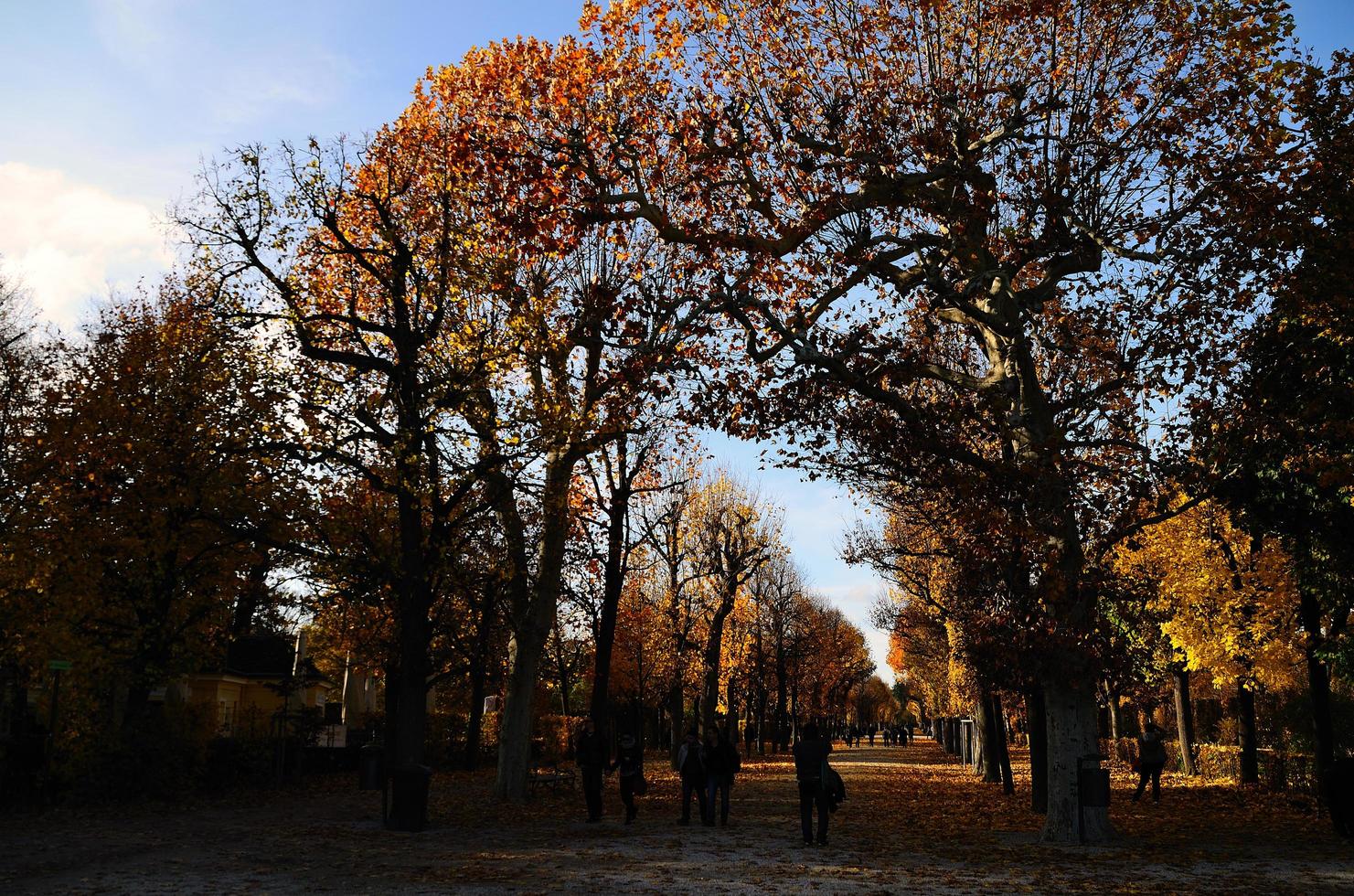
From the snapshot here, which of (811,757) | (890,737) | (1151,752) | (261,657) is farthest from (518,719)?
(890,737)

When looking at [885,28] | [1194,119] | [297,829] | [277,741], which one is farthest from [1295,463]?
[277,741]

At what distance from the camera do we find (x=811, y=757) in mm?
14797

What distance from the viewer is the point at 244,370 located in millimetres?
18406

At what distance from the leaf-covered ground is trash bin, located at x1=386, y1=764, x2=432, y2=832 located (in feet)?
1.07

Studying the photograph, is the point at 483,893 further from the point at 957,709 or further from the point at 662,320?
the point at 957,709

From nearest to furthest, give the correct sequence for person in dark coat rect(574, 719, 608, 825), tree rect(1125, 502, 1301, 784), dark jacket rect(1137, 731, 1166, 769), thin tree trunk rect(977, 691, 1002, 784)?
person in dark coat rect(574, 719, 608, 825), dark jacket rect(1137, 731, 1166, 769), tree rect(1125, 502, 1301, 784), thin tree trunk rect(977, 691, 1002, 784)

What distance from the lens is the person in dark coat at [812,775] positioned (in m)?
14.7

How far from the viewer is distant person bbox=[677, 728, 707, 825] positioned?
17922 mm

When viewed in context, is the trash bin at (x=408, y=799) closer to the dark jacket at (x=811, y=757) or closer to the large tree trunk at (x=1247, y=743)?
the dark jacket at (x=811, y=757)

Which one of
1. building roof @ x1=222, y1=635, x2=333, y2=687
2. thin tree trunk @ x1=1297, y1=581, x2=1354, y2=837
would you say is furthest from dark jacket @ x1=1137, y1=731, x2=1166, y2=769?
building roof @ x1=222, y1=635, x2=333, y2=687

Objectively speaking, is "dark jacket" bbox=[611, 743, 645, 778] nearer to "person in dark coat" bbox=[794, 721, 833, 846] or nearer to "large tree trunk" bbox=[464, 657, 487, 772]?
"person in dark coat" bbox=[794, 721, 833, 846]

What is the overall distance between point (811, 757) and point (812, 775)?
0.83 feet

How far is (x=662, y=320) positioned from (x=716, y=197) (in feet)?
7.93

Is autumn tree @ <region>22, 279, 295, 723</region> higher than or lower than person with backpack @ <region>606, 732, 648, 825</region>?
higher
